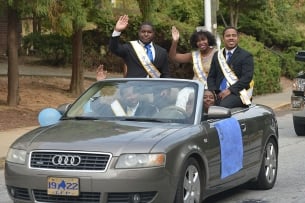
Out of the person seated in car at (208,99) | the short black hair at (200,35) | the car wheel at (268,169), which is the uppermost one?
the short black hair at (200,35)

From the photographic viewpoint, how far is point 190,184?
6.35 meters

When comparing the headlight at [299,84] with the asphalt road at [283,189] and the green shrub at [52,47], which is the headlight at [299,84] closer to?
the asphalt road at [283,189]

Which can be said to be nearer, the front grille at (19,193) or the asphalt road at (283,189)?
the front grille at (19,193)

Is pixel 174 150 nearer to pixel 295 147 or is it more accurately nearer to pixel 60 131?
pixel 60 131

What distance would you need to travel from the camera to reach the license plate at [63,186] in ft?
19.0

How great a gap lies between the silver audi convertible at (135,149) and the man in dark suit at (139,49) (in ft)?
4.53

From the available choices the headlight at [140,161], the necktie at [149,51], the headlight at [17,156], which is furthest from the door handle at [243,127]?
the headlight at [17,156]

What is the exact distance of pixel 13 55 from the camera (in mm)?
16625

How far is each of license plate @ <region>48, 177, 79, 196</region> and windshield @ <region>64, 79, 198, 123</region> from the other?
118cm

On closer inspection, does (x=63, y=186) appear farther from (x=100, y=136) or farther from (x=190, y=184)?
(x=190, y=184)

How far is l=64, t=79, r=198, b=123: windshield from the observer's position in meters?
6.82

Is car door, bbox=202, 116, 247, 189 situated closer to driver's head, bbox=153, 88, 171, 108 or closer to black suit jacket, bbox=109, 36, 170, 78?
driver's head, bbox=153, 88, 171, 108

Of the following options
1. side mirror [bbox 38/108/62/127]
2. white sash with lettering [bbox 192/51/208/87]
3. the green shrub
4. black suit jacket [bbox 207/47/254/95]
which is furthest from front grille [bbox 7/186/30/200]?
the green shrub

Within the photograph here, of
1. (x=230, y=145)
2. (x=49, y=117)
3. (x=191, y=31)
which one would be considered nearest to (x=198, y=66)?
(x=230, y=145)
